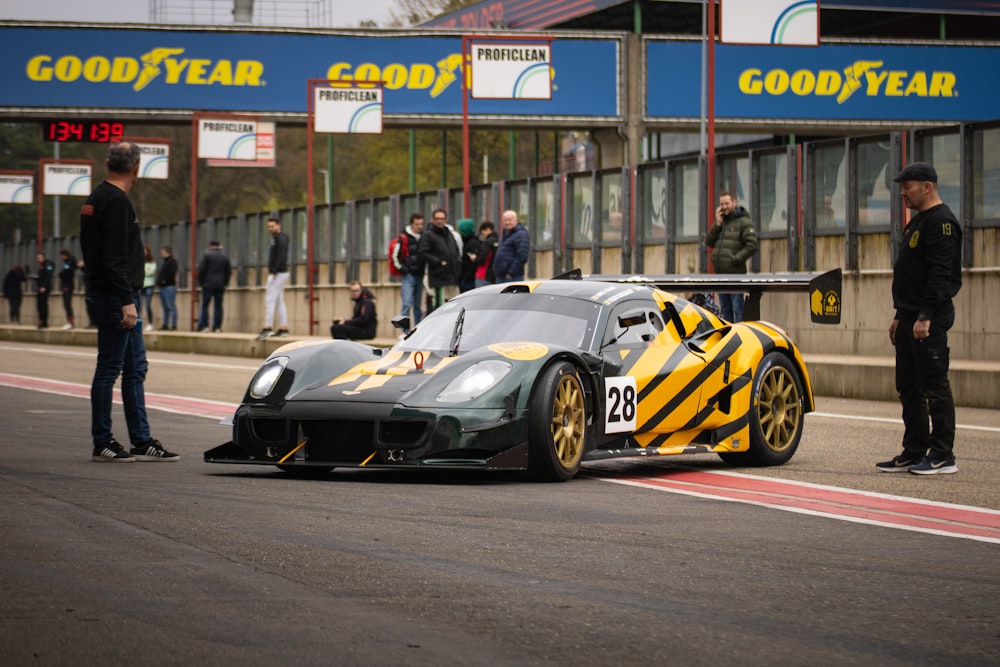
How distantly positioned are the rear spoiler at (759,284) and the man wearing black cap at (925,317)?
1.85 feet

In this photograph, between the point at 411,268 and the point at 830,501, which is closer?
the point at 830,501

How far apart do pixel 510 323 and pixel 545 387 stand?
1047 mm

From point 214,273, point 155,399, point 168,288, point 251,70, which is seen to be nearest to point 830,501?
point 155,399

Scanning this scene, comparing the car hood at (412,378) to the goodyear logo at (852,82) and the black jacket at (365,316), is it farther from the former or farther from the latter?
the goodyear logo at (852,82)

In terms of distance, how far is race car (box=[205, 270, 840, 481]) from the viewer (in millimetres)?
9203

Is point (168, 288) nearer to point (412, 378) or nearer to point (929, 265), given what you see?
point (412, 378)

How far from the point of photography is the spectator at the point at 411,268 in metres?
25.1

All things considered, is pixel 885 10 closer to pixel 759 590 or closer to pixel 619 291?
pixel 619 291

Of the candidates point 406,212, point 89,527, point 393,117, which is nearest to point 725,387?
point 89,527

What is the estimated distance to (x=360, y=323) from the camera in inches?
992

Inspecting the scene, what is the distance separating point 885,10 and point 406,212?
18.8 metres

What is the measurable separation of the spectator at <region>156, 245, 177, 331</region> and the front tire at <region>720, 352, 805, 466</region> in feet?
83.4

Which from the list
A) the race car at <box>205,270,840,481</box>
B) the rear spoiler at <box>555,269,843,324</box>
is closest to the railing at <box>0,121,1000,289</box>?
the rear spoiler at <box>555,269,843,324</box>

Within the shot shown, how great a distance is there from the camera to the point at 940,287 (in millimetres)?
10219
